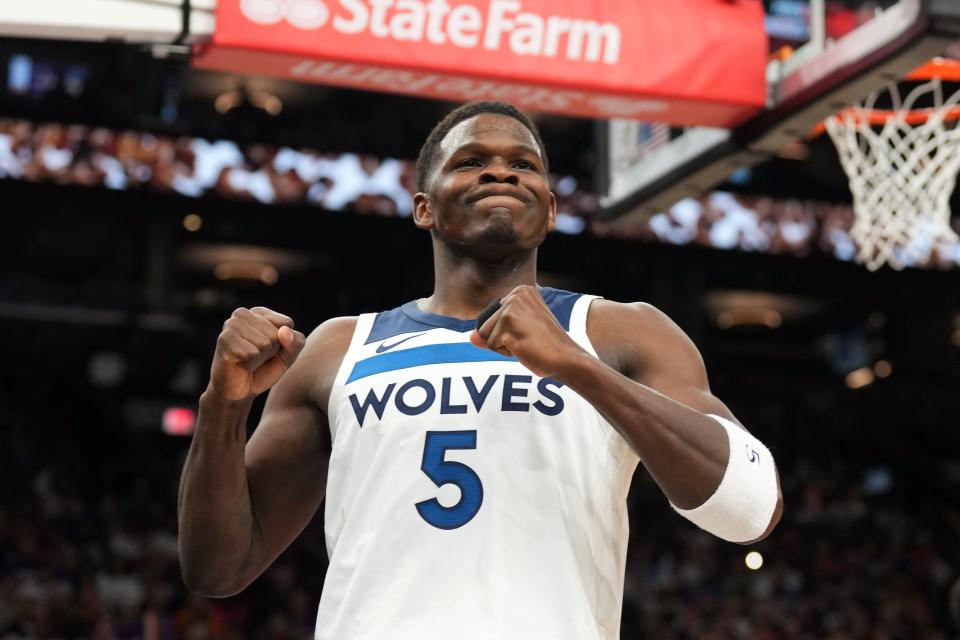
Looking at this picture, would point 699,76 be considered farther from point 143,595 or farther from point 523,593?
point 143,595

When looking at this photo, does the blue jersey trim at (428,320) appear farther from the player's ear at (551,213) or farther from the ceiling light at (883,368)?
the ceiling light at (883,368)

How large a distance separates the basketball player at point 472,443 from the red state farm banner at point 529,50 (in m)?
2.37

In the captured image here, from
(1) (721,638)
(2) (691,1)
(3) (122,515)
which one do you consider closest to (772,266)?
(1) (721,638)

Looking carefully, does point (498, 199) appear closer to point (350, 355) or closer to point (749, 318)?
point (350, 355)

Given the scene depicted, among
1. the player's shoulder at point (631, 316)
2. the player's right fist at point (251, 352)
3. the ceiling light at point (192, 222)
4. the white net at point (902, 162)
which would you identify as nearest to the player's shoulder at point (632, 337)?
the player's shoulder at point (631, 316)

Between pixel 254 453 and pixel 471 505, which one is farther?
pixel 254 453

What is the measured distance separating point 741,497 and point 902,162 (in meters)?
4.45

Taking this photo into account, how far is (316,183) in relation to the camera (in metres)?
17.6

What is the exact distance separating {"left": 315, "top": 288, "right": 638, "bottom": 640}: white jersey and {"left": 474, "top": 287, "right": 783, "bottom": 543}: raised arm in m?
0.19

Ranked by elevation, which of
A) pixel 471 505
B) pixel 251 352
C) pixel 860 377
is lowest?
pixel 860 377

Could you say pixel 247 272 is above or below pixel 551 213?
below

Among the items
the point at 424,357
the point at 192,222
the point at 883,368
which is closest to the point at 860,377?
the point at 883,368

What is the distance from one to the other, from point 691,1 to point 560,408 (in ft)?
11.3

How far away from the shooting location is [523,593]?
96.3 inches
